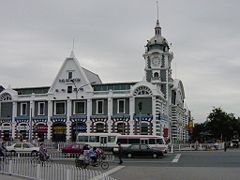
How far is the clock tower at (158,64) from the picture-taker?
6931 cm

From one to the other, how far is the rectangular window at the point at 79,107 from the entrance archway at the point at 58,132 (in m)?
3.12

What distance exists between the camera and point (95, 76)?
7381 centimetres

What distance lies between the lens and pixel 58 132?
63.0 m

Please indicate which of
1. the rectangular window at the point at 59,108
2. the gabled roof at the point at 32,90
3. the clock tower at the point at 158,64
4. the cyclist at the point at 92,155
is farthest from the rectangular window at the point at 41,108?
the cyclist at the point at 92,155

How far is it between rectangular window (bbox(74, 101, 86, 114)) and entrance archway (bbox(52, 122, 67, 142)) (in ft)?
10.2

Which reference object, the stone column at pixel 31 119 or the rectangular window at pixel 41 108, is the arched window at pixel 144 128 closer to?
the rectangular window at pixel 41 108

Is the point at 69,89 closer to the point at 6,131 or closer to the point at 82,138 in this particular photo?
the point at 6,131

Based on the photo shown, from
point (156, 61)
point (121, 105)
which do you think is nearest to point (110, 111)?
point (121, 105)

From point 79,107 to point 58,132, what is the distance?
543 cm

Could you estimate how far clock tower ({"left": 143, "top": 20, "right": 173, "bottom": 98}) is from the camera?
69312 mm

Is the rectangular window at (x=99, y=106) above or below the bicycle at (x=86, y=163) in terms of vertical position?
above

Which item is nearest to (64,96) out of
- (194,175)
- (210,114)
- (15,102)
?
(15,102)

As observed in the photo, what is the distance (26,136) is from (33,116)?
11.7 ft

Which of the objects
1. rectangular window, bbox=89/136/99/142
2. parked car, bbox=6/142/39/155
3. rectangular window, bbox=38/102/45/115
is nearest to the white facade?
rectangular window, bbox=38/102/45/115
